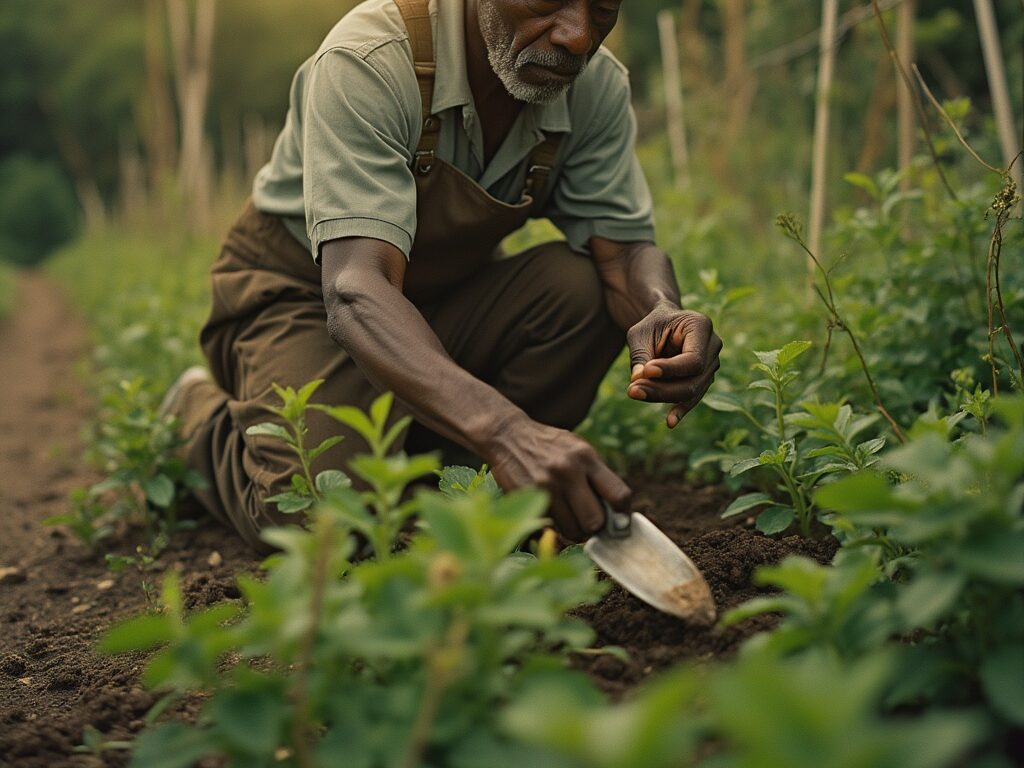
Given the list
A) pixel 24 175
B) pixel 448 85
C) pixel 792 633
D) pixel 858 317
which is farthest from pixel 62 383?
pixel 24 175

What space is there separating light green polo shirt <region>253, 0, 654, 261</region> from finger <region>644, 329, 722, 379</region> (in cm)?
60

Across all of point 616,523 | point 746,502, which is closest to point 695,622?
point 616,523

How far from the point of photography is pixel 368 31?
8.52 ft

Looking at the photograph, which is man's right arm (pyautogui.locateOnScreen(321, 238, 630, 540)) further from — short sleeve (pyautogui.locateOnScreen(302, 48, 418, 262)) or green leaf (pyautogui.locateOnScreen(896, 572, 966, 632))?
green leaf (pyautogui.locateOnScreen(896, 572, 966, 632))

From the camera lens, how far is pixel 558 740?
94 centimetres

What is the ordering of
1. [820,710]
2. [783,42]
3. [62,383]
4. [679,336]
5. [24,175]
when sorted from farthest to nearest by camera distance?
[24,175]
[783,42]
[62,383]
[679,336]
[820,710]

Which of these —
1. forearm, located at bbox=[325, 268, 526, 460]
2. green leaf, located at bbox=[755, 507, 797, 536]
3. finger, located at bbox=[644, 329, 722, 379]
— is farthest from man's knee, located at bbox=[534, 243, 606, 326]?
green leaf, located at bbox=[755, 507, 797, 536]

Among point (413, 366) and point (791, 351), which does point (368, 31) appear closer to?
point (413, 366)

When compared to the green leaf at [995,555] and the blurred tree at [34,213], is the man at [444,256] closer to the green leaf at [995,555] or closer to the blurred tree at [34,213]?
the green leaf at [995,555]

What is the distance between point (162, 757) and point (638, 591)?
0.77 m

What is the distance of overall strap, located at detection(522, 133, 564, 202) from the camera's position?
2910mm

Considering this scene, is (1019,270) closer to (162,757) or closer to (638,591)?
(638,591)

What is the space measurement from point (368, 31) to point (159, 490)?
1.38 meters

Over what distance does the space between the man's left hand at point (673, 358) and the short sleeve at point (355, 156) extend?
57 cm
